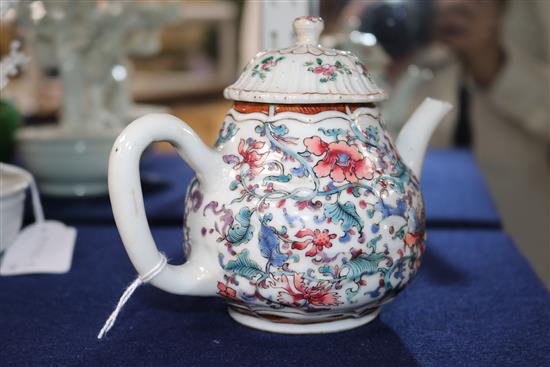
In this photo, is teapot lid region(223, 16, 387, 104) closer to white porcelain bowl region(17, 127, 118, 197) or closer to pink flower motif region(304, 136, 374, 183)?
pink flower motif region(304, 136, 374, 183)

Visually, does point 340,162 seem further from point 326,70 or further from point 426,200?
point 426,200

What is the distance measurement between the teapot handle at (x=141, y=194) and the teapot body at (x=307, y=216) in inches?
0.4

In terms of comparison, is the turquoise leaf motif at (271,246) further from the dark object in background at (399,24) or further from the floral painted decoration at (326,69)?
the dark object in background at (399,24)

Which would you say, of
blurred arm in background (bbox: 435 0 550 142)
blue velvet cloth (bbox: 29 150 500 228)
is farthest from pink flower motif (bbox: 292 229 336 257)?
blurred arm in background (bbox: 435 0 550 142)

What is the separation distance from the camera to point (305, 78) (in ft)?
1.81

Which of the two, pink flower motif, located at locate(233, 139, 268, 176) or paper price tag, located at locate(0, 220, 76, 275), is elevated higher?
pink flower motif, located at locate(233, 139, 268, 176)

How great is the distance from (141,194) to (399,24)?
1.17m

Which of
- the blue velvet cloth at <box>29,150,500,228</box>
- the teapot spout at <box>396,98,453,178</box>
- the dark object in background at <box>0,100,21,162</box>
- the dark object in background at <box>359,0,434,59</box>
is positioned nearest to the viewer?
the teapot spout at <box>396,98,453,178</box>

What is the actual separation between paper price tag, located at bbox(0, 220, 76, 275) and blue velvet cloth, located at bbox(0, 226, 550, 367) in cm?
1

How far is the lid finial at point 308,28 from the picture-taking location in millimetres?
589

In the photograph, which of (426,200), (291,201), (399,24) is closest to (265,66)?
(291,201)

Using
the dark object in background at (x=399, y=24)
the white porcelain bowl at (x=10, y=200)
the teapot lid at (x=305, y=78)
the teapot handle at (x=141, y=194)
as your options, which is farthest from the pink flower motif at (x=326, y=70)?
the dark object in background at (x=399, y=24)

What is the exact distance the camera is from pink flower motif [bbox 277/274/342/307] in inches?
20.6

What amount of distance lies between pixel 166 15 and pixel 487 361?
2.75 feet
